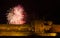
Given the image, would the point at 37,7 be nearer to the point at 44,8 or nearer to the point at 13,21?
the point at 44,8

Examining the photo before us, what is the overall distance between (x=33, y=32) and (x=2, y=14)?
135 inches

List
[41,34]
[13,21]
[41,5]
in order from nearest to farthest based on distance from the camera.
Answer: [41,34] → [41,5] → [13,21]

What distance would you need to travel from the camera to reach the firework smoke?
5594mm

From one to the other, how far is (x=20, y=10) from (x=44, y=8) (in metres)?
1.00

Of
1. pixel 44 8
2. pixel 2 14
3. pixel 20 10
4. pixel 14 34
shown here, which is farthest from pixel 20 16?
pixel 14 34

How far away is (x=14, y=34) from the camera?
2.13 meters

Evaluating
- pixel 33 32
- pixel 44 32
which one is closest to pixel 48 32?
pixel 44 32

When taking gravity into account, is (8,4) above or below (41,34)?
above

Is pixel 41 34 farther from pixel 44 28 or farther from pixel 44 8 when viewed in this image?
pixel 44 8

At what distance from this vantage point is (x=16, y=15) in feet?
19.0

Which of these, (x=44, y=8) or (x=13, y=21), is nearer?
(x=44, y=8)

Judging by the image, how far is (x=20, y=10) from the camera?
19.0 ft

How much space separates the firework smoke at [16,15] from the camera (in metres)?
5.59

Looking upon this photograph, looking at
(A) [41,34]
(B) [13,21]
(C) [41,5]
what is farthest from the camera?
(B) [13,21]
